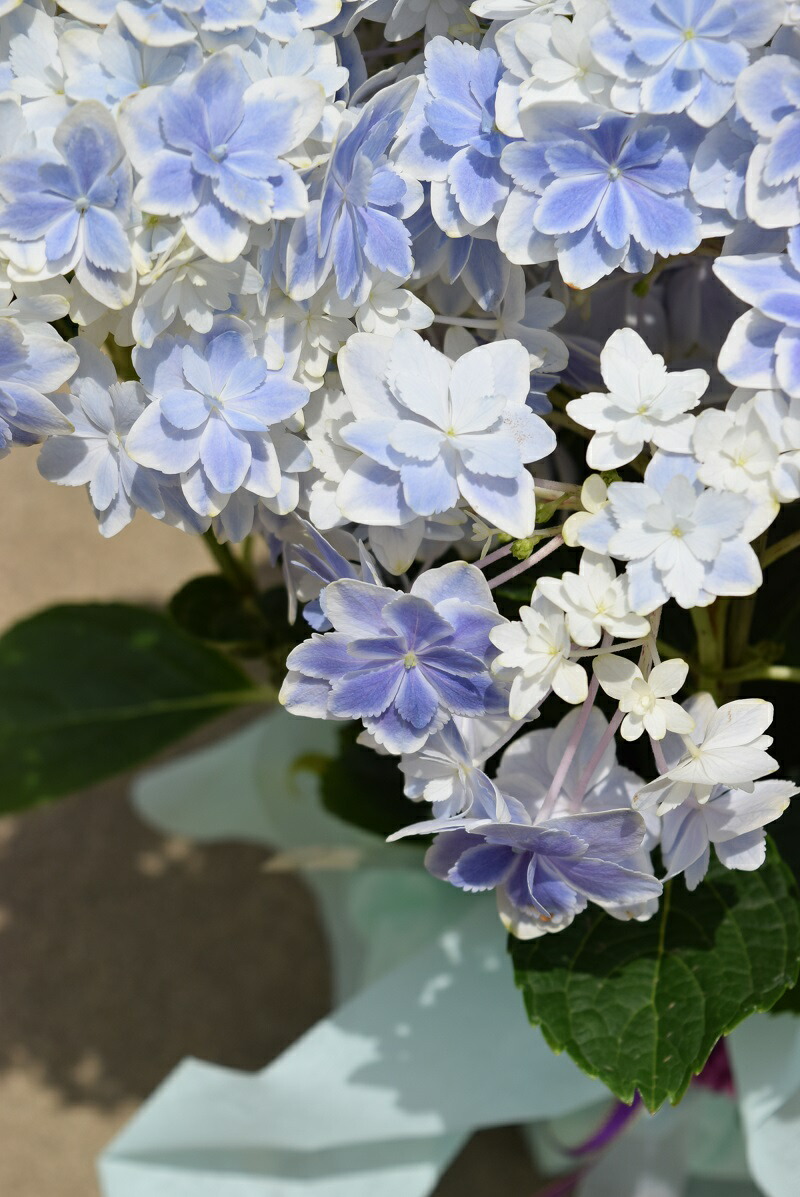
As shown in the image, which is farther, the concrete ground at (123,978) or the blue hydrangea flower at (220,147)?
the concrete ground at (123,978)

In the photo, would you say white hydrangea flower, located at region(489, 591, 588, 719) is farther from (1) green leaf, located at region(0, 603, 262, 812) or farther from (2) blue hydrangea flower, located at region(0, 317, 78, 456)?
(1) green leaf, located at region(0, 603, 262, 812)

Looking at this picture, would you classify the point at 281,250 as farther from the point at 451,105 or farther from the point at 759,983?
the point at 759,983

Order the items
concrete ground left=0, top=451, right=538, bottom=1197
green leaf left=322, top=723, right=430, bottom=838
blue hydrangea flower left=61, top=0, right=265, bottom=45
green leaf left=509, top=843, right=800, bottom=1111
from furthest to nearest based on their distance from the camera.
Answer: concrete ground left=0, top=451, right=538, bottom=1197, green leaf left=322, top=723, right=430, bottom=838, green leaf left=509, top=843, right=800, bottom=1111, blue hydrangea flower left=61, top=0, right=265, bottom=45

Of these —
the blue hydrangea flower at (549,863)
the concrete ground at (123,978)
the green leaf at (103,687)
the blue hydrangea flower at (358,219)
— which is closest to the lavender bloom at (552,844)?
the blue hydrangea flower at (549,863)

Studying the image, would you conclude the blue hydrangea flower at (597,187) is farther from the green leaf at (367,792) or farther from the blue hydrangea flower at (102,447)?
the green leaf at (367,792)

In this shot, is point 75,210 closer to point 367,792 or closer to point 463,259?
point 463,259

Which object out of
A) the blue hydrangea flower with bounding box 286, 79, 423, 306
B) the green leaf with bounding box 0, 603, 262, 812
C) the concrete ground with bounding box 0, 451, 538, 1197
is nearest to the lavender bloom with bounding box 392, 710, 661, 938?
the blue hydrangea flower with bounding box 286, 79, 423, 306
